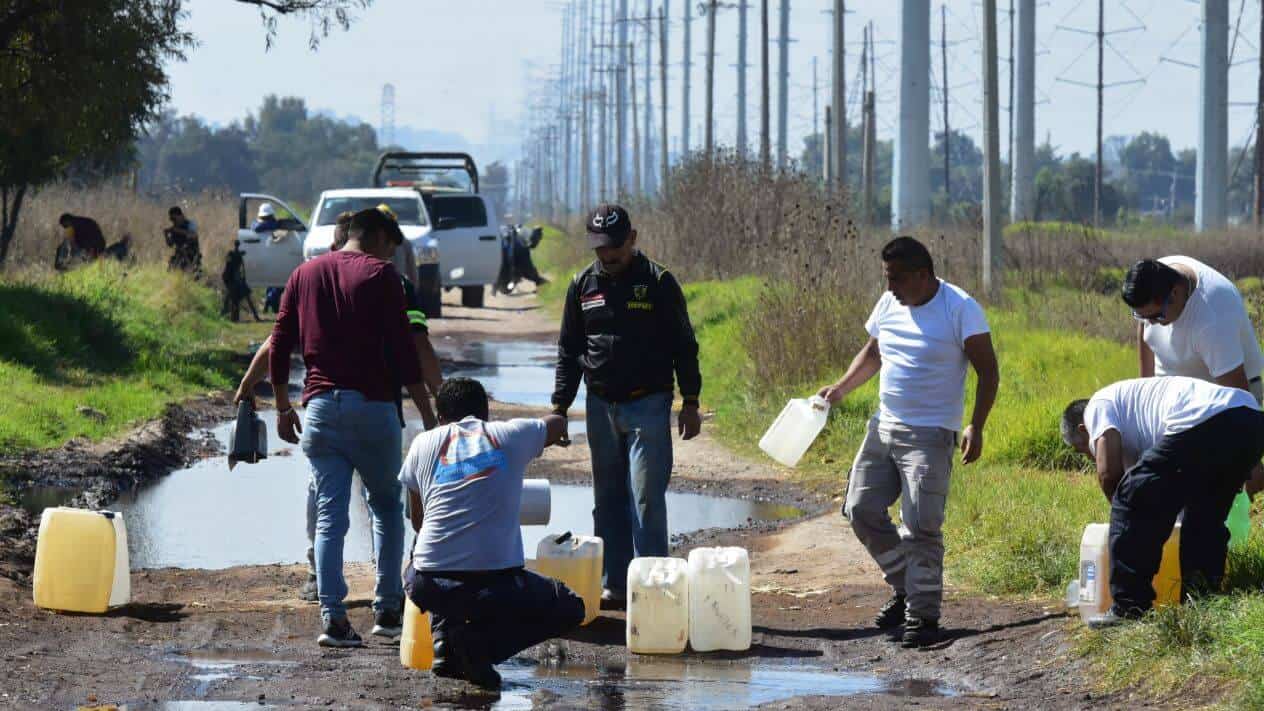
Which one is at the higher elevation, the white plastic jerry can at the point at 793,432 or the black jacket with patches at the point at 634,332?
the black jacket with patches at the point at 634,332

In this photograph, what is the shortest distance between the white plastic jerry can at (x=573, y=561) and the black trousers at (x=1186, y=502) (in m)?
2.35

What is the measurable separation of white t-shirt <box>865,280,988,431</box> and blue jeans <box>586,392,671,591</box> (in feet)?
3.80

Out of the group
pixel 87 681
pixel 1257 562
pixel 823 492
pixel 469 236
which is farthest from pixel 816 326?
pixel 469 236

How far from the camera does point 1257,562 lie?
7809mm

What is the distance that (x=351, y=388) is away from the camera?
26.8 ft

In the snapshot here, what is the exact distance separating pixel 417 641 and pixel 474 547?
640 mm

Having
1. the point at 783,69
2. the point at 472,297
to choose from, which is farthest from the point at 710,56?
the point at 472,297

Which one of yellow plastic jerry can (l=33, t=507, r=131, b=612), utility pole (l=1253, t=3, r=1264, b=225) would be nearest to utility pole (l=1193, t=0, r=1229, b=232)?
utility pole (l=1253, t=3, r=1264, b=225)

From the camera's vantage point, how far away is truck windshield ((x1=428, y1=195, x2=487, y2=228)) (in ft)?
105

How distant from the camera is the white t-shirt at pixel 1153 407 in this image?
7.26 metres

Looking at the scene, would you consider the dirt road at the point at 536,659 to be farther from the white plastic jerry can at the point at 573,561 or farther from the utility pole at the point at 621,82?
the utility pole at the point at 621,82

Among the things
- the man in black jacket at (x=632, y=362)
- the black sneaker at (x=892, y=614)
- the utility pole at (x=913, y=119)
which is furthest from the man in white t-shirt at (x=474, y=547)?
the utility pole at (x=913, y=119)

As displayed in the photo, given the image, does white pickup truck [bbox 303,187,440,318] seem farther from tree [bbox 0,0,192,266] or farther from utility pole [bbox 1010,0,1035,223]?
utility pole [bbox 1010,0,1035,223]

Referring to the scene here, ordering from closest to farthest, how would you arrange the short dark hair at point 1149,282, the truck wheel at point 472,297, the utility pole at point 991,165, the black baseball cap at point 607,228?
the short dark hair at point 1149,282 → the black baseball cap at point 607,228 → the utility pole at point 991,165 → the truck wheel at point 472,297
